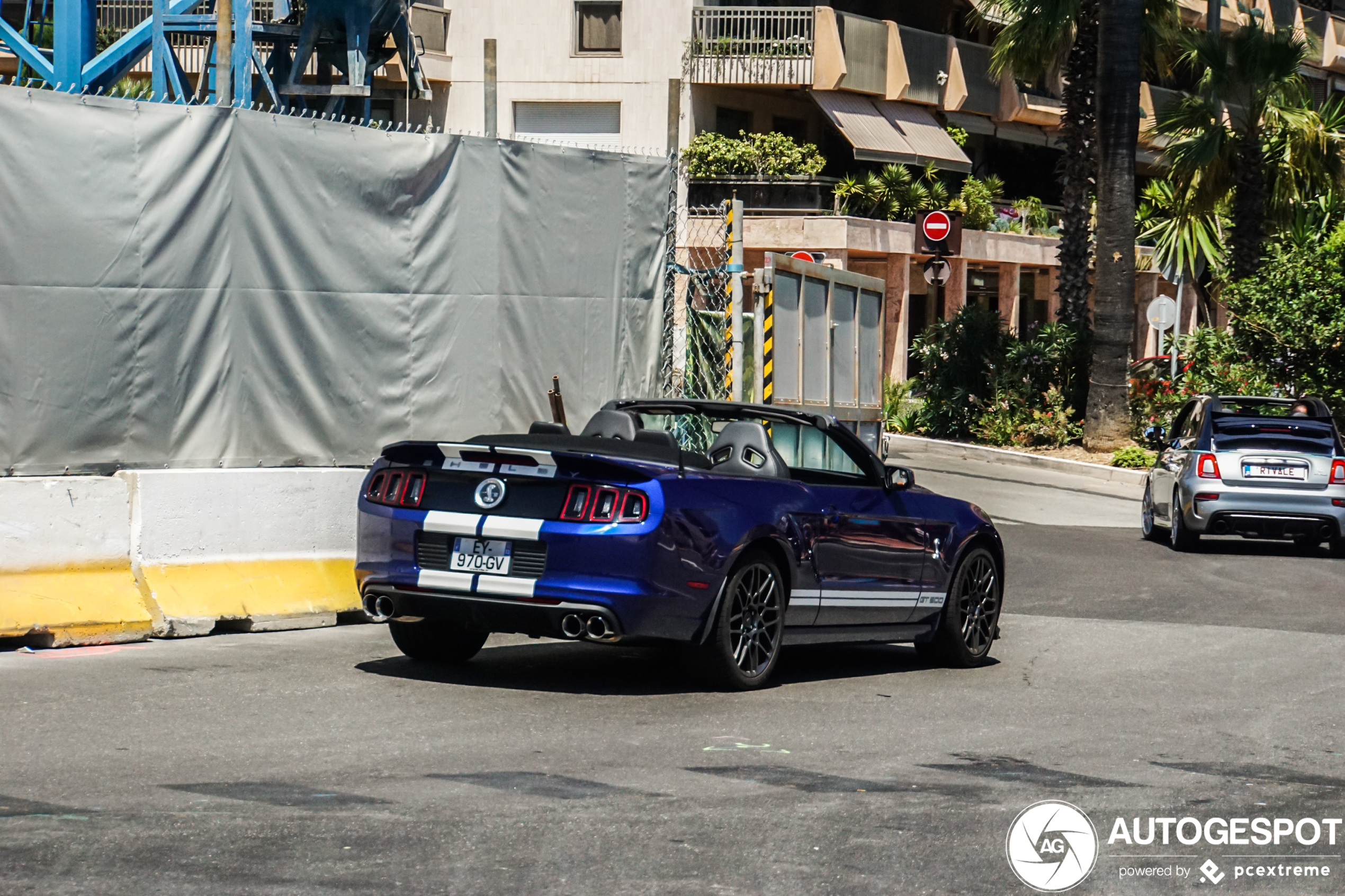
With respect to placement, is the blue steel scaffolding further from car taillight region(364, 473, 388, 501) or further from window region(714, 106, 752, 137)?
window region(714, 106, 752, 137)

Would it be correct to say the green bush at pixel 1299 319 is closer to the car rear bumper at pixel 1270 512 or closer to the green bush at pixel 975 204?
the car rear bumper at pixel 1270 512

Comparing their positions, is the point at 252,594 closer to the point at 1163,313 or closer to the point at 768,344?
the point at 768,344

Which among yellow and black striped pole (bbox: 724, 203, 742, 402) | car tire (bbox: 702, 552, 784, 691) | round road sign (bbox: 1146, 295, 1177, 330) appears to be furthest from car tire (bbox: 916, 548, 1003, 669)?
round road sign (bbox: 1146, 295, 1177, 330)

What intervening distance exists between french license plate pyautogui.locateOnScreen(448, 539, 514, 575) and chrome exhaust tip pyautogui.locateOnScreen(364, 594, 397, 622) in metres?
0.39

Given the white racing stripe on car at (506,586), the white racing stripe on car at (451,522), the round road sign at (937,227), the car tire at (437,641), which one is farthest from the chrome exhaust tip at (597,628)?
the round road sign at (937,227)

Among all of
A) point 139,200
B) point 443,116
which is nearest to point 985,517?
point 139,200

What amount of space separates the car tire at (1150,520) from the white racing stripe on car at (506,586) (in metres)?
12.6

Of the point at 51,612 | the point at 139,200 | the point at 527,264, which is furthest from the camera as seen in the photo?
the point at 527,264

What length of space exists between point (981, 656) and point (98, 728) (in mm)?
5083

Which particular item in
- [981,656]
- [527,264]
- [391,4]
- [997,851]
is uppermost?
[391,4]

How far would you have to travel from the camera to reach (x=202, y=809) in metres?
5.73

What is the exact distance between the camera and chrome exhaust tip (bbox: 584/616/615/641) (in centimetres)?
823

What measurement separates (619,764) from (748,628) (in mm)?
2135

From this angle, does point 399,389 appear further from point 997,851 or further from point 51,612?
point 997,851
